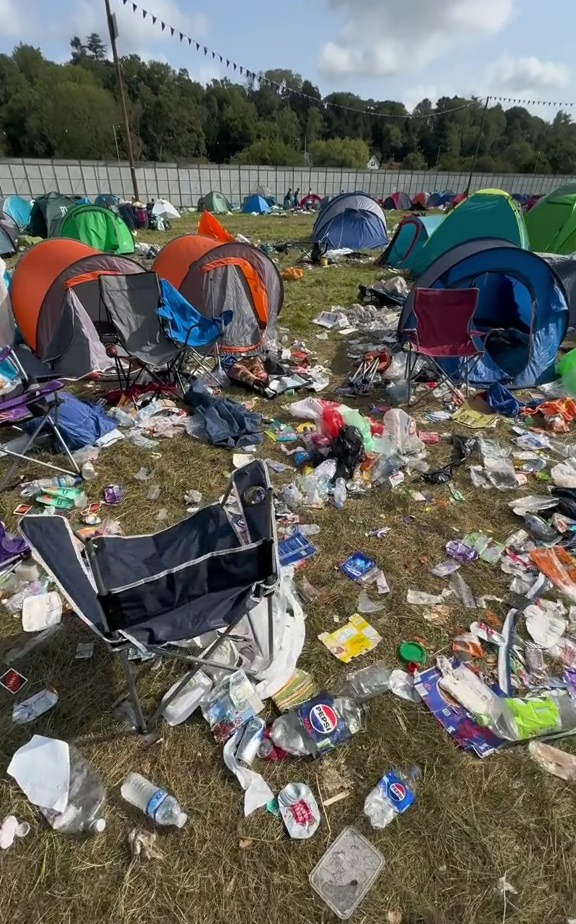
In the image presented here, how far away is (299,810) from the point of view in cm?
200

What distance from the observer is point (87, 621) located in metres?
1.94

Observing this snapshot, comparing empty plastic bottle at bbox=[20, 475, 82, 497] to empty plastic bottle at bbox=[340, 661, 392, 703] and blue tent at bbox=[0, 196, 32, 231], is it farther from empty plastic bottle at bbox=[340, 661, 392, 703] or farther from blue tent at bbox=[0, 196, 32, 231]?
blue tent at bbox=[0, 196, 32, 231]

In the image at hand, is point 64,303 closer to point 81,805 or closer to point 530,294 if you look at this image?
point 81,805

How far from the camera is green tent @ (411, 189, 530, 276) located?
925 centimetres

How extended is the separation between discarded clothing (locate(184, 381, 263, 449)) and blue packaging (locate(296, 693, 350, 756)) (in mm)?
2633

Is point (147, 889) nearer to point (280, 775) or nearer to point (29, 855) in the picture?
point (29, 855)

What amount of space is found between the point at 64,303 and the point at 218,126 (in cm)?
5553

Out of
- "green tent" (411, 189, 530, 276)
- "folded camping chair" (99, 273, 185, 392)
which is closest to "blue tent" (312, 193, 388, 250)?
"green tent" (411, 189, 530, 276)

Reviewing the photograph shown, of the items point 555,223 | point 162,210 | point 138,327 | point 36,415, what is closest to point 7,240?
point 162,210

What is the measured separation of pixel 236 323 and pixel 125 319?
1.64m

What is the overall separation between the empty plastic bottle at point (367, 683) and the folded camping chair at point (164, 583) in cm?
44

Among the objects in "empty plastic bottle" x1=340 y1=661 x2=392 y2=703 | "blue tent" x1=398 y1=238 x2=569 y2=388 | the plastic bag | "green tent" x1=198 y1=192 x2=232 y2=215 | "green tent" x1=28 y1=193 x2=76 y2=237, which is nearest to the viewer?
"empty plastic bottle" x1=340 y1=661 x2=392 y2=703

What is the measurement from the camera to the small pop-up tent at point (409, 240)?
11.1 metres

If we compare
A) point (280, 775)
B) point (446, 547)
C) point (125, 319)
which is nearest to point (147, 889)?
point (280, 775)
